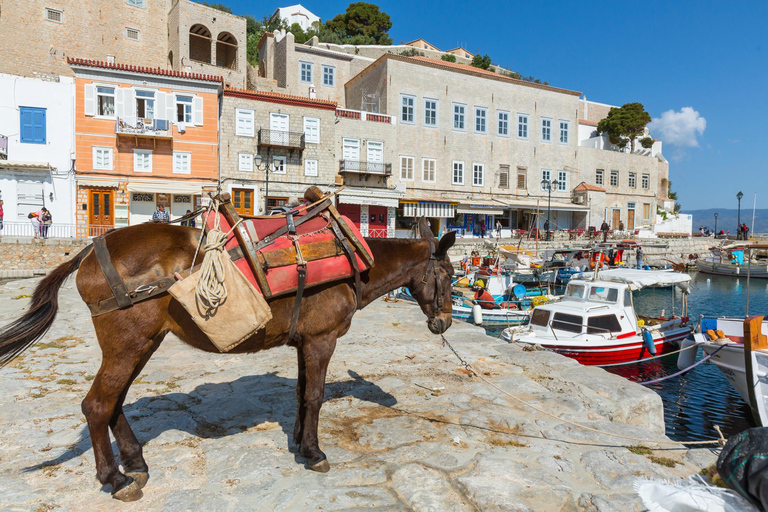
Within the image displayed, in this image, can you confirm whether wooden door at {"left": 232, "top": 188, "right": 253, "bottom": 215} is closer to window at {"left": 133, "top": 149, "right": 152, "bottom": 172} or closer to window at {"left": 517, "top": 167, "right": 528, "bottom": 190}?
window at {"left": 133, "top": 149, "right": 152, "bottom": 172}

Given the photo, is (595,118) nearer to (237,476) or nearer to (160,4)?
(160,4)

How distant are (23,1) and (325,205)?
1605 inches

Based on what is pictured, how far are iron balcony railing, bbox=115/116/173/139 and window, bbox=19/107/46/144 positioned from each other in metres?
3.66

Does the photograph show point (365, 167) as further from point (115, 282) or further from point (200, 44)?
point (115, 282)

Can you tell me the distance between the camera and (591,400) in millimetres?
5074

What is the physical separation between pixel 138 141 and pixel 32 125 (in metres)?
5.09

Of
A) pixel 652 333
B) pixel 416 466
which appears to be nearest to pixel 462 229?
pixel 652 333

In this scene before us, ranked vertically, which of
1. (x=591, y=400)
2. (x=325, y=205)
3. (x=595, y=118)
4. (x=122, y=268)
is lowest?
(x=591, y=400)

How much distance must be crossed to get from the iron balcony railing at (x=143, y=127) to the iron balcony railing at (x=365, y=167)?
418 inches

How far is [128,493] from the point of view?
3.05 meters

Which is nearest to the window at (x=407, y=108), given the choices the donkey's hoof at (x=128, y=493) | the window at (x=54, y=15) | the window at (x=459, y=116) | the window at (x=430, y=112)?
the window at (x=430, y=112)

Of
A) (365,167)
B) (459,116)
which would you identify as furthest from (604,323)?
(459,116)

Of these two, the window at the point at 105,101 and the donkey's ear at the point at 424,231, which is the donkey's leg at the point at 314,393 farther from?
the window at the point at 105,101

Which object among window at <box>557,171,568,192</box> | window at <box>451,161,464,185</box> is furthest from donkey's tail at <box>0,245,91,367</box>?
window at <box>557,171,568,192</box>
